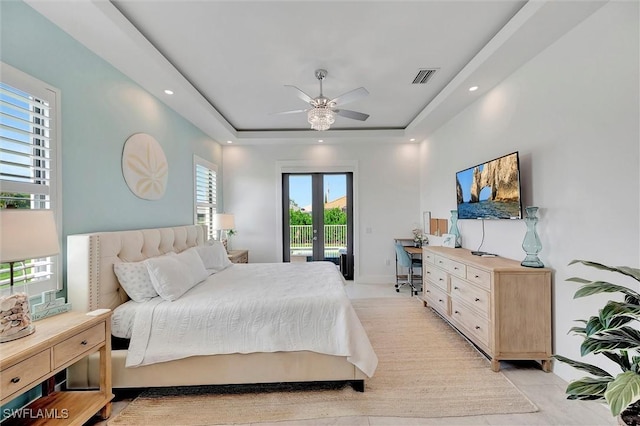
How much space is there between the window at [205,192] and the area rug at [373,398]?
8.76ft

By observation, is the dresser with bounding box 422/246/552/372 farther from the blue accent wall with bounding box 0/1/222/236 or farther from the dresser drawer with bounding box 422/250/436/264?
the blue accent wall with bounding box 0/1/222/236

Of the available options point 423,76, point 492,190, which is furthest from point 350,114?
point 492,190

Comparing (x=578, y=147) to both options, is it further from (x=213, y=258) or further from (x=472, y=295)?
(x=213, y=258)

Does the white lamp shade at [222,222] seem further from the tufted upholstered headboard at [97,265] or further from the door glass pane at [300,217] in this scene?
the tufted upholstered headboard at [97,265]

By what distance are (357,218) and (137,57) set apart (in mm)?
4111

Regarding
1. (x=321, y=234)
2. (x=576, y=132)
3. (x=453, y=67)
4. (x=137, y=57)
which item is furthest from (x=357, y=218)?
(x=137, y=57)

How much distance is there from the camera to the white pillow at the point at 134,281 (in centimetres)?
232

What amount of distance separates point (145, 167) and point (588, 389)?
3864 mm

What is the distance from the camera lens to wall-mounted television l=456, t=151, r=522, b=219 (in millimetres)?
2635

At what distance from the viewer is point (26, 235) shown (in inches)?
57.8

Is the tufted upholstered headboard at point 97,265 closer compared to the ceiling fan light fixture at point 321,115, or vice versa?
the tufted upholstered headboard at point 97,265

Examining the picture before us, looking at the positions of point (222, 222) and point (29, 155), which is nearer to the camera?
point (29, 155)

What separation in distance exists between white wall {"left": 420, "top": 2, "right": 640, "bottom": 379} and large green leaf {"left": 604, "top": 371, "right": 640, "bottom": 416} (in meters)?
1.12

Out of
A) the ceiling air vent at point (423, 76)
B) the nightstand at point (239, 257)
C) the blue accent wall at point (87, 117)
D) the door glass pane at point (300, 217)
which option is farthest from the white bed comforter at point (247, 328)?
the door glass pane at point (300, 217)
